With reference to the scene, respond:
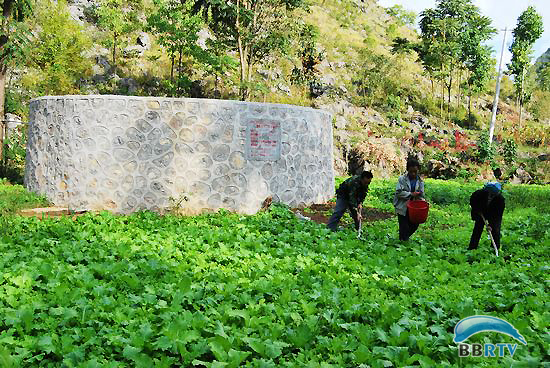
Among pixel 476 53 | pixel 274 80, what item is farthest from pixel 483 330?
pixel 476 53

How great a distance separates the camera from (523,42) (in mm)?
39219

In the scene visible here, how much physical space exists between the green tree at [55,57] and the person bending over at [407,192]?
65.7ft

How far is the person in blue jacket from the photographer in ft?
24.3

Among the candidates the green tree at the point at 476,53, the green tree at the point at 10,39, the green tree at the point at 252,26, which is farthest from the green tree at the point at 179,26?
the green tree at the point at 476,53

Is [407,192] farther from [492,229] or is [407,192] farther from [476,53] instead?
[476,53]

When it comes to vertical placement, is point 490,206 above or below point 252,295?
above

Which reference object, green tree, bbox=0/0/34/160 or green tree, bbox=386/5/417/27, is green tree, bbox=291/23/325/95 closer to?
green tree, bbox=0/0/34/160

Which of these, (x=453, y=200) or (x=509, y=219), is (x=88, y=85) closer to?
(x=453, y=200)

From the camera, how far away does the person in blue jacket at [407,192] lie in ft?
24.3

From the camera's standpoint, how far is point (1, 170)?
13344 millimetres

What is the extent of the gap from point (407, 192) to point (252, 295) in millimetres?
3922

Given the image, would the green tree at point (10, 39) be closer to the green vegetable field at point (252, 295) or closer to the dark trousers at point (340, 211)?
the green vegetable field at point (252, 295)

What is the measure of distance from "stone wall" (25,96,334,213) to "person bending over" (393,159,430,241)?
12.7 ft

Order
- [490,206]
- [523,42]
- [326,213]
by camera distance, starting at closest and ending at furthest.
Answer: [490,206] → [326,213] → [523,42]
